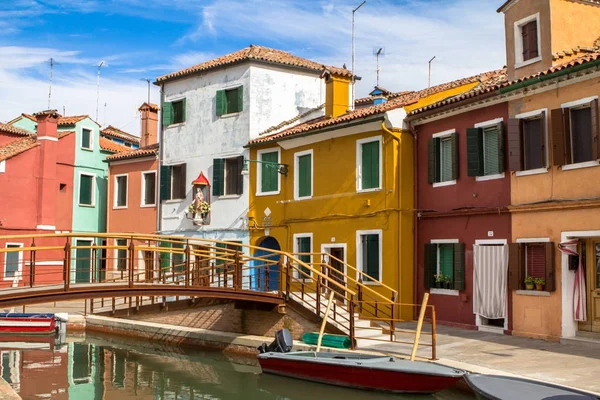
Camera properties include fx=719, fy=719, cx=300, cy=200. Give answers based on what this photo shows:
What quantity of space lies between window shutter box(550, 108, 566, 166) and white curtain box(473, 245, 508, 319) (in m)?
2.70

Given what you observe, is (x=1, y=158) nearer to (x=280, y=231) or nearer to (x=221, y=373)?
(x=280, y=231)

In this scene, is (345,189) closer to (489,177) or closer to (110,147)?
(489,177)

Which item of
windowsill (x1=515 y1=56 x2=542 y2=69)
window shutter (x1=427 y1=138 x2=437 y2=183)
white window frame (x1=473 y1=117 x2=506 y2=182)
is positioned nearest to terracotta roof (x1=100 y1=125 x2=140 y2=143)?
window shutter (x1=427 y1=138 x2=437 y2=183)

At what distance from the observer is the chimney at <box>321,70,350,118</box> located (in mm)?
25938

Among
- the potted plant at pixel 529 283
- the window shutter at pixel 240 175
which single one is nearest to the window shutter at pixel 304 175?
the window shutter at pixel 240 175

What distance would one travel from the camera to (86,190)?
33.2 metres

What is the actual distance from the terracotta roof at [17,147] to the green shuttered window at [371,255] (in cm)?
1703

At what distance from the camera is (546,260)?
658 inches

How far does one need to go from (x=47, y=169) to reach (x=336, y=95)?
13.9 metres

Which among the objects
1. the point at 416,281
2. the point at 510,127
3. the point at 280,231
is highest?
the point at 510,127

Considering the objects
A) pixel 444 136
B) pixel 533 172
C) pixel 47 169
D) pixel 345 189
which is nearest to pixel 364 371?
pixel 533 172

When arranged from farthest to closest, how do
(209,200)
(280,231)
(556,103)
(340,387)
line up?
(209,200)
(280,231)
(556,103)
(340,387)

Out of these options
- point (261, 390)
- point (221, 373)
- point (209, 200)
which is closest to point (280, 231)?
point (209, 200)

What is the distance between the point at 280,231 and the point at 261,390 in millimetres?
9494
